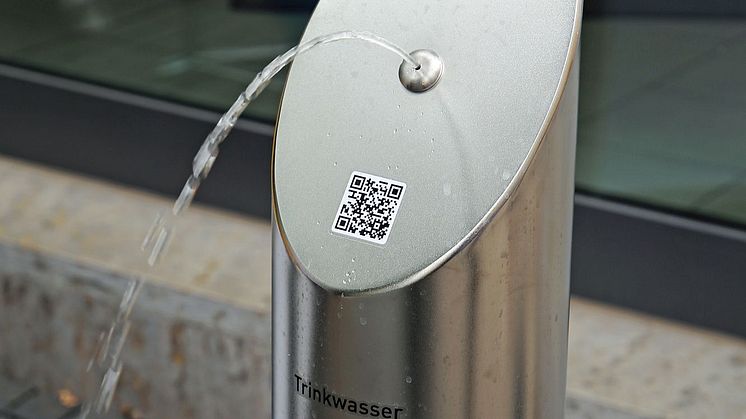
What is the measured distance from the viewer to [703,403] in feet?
4.05

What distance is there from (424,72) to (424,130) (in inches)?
1.2

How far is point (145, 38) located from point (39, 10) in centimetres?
24

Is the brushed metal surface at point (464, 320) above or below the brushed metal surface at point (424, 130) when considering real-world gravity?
below

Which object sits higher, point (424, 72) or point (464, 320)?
point (424, 72)

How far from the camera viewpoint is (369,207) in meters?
0.57

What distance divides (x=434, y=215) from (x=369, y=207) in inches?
1.4

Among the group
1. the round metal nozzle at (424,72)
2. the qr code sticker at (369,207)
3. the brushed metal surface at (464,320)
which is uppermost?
the round metal nozzle at (424,72)

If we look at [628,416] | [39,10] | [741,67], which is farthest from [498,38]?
[39,10]

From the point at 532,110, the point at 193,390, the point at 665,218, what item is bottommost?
the point at 532,110

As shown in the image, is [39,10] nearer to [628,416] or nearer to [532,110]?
[628,416]

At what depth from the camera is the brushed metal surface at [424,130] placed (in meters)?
0.55

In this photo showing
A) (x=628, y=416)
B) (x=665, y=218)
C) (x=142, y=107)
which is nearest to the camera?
(x=628, y=416)

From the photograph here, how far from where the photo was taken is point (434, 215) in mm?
552

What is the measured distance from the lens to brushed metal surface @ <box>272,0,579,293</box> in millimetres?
549
